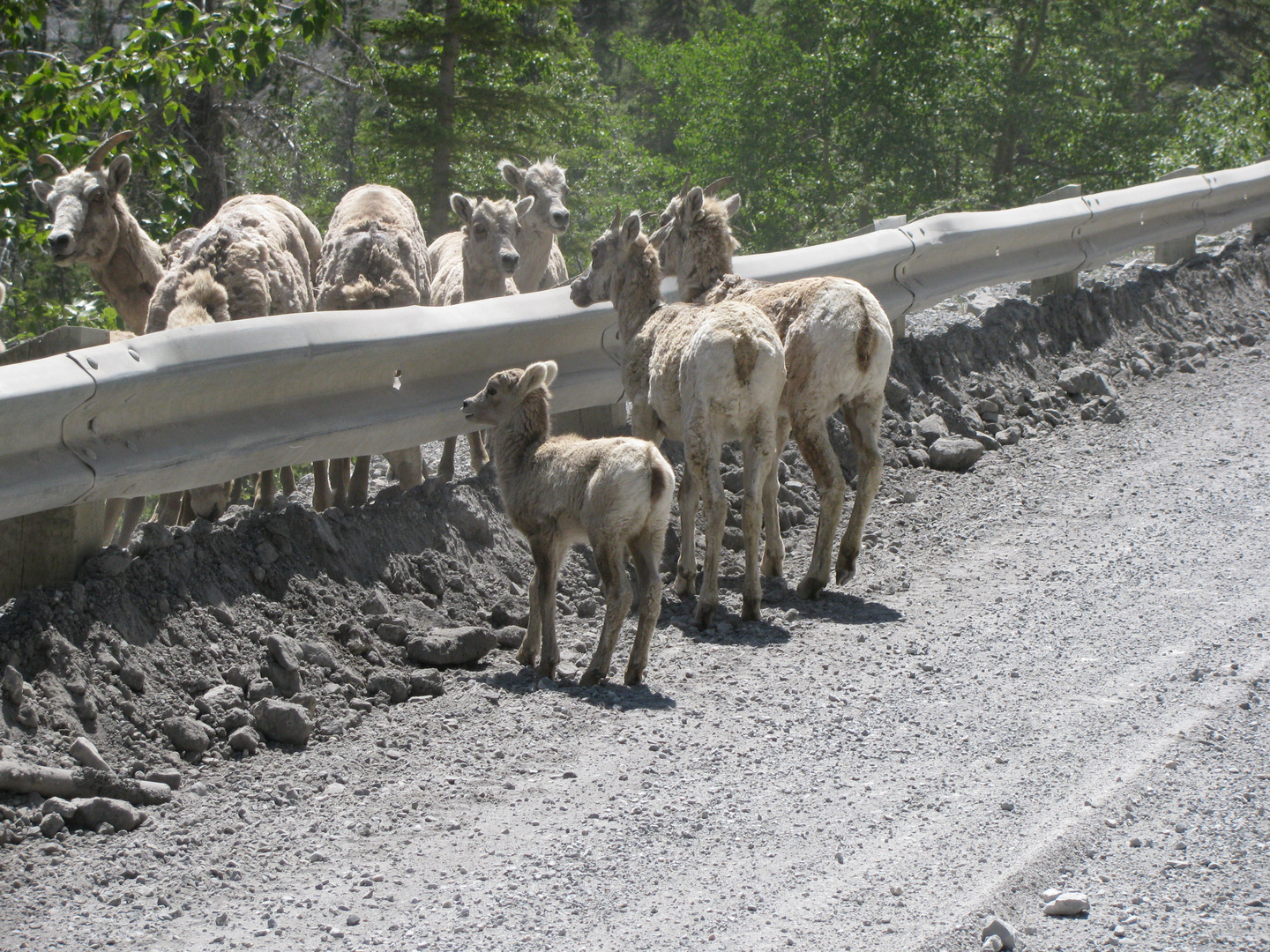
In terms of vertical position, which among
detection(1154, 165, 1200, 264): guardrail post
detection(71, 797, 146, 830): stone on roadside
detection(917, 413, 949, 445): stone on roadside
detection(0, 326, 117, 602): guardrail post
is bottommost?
detection(71, 797, 146, 830): stone on roadside

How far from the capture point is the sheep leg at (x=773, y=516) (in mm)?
7480

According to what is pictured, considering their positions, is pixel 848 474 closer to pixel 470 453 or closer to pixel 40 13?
pixel 470 453

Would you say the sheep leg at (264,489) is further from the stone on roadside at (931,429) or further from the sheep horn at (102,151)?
the stone on roadside at (931,429)

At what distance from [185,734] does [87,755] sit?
1.18 ft

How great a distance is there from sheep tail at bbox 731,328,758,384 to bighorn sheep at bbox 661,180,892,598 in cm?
59

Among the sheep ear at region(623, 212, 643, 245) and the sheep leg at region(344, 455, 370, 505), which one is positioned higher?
the sheep ear at region(623, 212, 643, 245)

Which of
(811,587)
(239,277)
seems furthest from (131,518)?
(811,587)

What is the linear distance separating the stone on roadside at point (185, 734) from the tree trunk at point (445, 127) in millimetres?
19297

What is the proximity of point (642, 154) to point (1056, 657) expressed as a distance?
24854 millimetres

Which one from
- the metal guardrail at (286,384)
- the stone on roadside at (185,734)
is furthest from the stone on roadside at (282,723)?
the metal guardrail at (286,384)

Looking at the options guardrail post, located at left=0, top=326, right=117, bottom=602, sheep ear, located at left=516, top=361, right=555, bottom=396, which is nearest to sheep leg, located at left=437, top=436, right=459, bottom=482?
sheep ear, located at left=516, top=361, right=555, bottom=396

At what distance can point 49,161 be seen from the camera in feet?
29.5

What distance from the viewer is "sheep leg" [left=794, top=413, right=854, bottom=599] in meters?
7.29

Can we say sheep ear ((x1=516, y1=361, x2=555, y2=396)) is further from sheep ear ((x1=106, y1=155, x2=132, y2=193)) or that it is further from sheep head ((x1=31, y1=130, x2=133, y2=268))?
sheep ear ((x1=106, y1=155, x2=132, y2=193))
